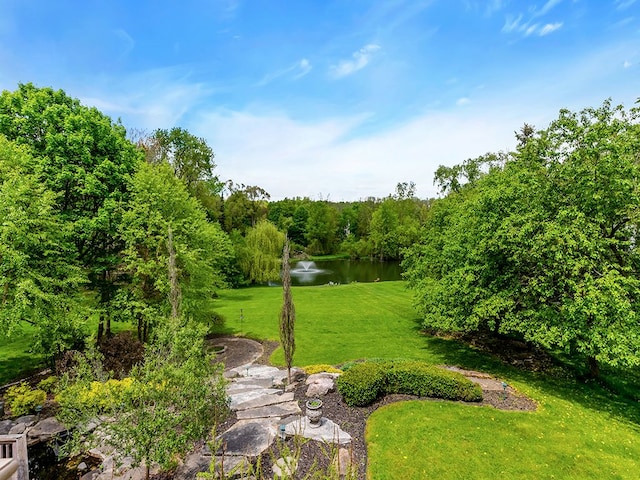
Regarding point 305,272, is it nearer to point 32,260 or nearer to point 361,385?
point 32,260

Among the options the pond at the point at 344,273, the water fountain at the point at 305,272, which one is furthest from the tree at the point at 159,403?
the water fountain at the point at 305,272

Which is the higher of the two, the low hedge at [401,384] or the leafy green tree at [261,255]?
the leafy green tree at [261,255]

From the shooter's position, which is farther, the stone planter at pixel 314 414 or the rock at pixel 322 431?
the stone planter at pixel 314 414

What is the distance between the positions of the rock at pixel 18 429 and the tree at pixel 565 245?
16.5 metres

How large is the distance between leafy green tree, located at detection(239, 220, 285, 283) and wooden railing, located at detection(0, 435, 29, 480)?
3427 centimetres

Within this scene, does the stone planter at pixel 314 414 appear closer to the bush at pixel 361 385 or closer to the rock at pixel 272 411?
the rock at pixel 272 411

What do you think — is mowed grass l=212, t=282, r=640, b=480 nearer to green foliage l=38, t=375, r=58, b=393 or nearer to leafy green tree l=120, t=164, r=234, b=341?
leafy green tree l=120, t=164, r=234, b=341

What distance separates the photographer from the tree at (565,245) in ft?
38.3

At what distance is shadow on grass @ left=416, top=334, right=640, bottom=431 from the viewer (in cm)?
1252

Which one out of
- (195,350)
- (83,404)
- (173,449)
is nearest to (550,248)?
(195,350)

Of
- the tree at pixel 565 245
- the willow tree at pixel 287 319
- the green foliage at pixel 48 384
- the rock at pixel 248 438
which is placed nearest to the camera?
the rock at pixel 248 438

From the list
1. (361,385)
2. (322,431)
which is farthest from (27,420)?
(361,385)

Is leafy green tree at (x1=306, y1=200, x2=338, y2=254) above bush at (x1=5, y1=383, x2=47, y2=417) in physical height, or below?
above

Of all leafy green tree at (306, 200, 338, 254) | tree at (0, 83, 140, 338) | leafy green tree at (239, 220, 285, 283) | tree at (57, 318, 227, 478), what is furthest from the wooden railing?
leafy green tree at (306, 200, 338, 254)
